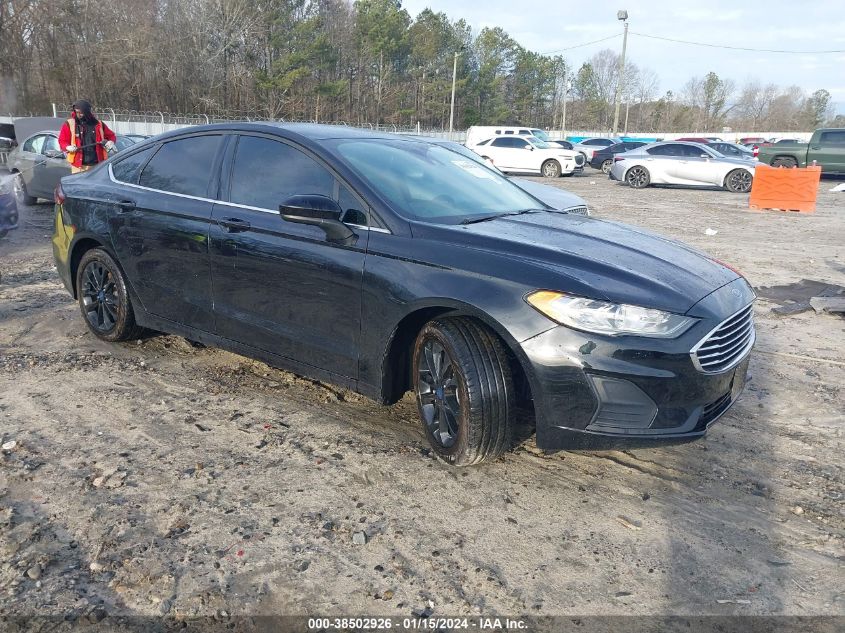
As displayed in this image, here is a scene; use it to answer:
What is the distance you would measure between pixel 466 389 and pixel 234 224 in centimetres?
183

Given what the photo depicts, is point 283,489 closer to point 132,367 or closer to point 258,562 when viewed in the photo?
point 258,562

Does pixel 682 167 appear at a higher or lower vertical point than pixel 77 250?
higher

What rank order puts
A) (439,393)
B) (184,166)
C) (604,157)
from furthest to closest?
(604,157), (184,166), (439,393)

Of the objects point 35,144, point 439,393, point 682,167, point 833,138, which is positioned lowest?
point 439,393

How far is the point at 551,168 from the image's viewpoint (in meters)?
26.2

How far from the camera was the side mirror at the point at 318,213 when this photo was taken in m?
3.50

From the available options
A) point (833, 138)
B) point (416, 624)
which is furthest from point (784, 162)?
point (416, 624)

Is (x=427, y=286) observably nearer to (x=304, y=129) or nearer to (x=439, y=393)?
(x=439, y=393)

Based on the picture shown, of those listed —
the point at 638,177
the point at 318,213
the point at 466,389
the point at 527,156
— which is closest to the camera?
the point at 466,389

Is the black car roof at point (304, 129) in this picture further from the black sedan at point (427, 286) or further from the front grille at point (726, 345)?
the front grille at point (726, 345)

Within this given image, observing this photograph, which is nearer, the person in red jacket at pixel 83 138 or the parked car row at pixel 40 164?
the person in red jacket at pixel 83 138

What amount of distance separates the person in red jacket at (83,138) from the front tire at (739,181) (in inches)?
704

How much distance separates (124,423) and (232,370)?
3.22 ft

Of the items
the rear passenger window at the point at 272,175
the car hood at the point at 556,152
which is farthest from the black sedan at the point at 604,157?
the rear passenger window at the point at 272,175
